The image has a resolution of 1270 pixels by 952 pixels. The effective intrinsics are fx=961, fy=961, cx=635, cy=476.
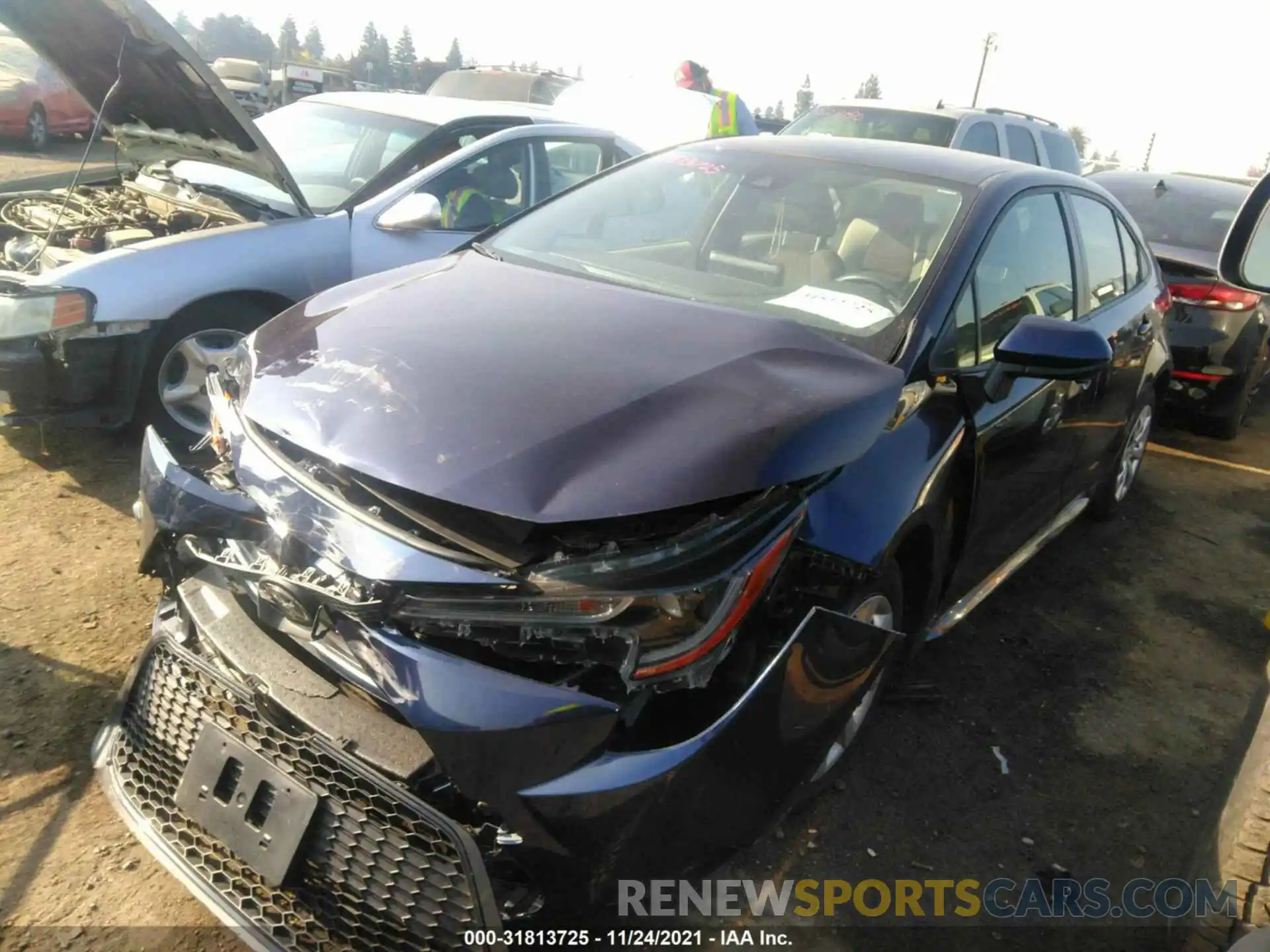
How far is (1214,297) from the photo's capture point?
19.9ft

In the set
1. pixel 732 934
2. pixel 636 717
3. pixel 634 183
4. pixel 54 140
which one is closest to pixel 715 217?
pixel 634 183

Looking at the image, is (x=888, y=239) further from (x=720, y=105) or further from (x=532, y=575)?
(x=720, y=105)

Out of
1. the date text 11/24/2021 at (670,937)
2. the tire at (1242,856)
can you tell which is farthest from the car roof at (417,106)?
the tire at (1242,856)

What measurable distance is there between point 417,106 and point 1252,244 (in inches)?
184

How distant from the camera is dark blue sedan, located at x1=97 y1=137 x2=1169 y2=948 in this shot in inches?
69.9

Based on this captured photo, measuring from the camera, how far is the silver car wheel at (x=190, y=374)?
4.06m

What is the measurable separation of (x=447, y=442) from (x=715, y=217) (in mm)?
1697

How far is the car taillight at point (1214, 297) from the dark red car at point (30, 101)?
1351 cm

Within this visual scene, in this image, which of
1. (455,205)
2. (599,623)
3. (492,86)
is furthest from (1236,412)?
(492,86)

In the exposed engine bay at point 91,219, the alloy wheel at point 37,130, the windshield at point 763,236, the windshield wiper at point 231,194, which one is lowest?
the alloy wheel at point 37,130

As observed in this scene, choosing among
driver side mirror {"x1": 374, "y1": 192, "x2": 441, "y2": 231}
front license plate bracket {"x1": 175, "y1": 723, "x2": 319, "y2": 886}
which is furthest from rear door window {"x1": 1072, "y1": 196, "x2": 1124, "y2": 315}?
front license plate bracket {"x1": 175, "y1": 723, "x2": 319, "y2": 886}

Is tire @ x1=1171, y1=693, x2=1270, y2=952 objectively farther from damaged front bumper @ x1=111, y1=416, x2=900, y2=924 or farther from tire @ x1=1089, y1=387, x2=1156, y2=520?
tire @ x1=1089, y1=387, x2=1156, y2=520

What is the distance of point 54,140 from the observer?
54.3ft

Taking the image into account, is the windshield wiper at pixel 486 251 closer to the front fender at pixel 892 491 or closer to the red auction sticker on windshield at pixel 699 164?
the red auction sticker on windshield at pixel 699 164
